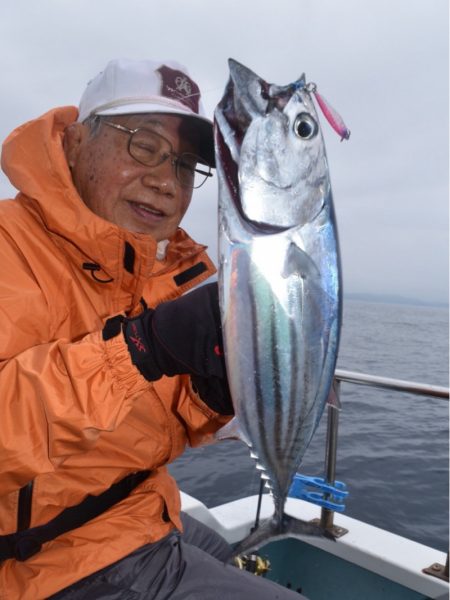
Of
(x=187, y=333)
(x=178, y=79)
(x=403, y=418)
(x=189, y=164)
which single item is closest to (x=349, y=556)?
(x=187, y=333)

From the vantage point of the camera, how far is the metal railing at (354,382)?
3057mm

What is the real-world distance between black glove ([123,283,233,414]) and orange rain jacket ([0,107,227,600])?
0.06 meters

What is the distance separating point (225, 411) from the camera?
102 inches

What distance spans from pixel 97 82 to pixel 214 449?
792cm

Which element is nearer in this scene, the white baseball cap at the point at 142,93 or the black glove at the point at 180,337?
the black glove at the point at 180,337

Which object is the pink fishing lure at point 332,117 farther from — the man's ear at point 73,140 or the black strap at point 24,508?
the black strap at point 24,508

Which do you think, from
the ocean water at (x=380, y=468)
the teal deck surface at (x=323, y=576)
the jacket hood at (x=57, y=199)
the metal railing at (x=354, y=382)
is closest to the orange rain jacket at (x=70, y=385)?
the jacket hood at (x=57, y=199)

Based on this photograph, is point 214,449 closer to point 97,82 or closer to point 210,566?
point 210,566

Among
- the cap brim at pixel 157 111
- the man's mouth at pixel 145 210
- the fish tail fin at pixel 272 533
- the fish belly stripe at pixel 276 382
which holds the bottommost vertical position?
the fish tail fin at pixel 272 533

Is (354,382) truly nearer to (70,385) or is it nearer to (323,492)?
(323,492)

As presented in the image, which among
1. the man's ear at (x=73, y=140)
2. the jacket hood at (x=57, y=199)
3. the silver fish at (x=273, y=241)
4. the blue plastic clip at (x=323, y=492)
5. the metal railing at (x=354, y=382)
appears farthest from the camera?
the blue plastic clip at (x=323, y=492)

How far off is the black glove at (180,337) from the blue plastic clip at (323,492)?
2.16 meters

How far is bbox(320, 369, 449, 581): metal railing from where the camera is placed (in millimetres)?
3057

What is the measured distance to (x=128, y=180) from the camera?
8.06 ft
